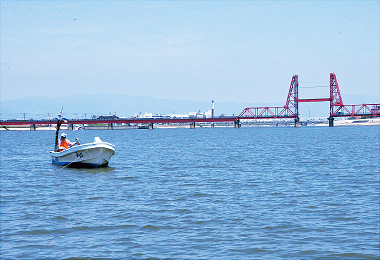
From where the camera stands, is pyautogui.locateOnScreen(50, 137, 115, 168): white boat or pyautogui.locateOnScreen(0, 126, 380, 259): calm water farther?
pyautogui.locateOnScreen(50, 137, 115, 168): white boat

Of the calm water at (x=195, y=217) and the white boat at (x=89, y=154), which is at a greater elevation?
the white boat at (x=89, y=154)

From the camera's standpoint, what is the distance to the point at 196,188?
25234 mm

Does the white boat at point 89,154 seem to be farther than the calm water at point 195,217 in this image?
Yes

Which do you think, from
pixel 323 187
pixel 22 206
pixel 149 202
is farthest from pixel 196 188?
pixel 22 206

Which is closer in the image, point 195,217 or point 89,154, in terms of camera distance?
point 195,217

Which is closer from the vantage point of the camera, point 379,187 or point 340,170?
point 379,187

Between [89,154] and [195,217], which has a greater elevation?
[89,154]

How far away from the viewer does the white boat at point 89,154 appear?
35750mm

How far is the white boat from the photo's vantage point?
35.8 meters

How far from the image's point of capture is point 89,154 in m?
36.1

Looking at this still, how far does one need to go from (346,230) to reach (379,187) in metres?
10.3

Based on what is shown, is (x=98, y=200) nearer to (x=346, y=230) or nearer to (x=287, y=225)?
(x=287, y=225)

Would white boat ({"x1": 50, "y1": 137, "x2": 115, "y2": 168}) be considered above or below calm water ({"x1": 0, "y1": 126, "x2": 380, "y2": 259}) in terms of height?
above

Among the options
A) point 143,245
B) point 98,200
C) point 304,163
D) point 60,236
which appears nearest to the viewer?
point 143,245
